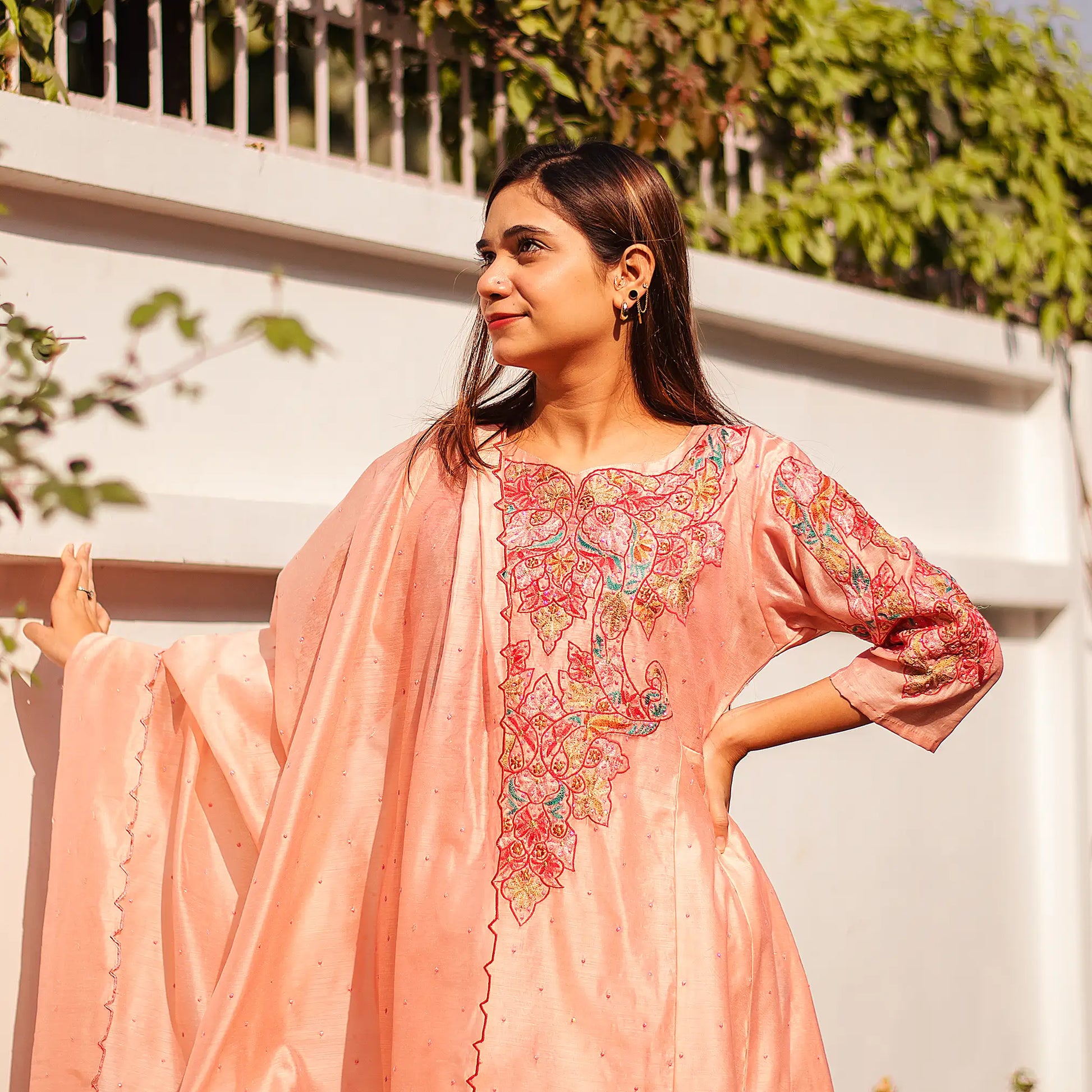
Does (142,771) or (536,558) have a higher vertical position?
(536,558)

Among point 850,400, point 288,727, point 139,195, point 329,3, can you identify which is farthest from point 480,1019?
point 850,400

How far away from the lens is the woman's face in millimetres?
2082

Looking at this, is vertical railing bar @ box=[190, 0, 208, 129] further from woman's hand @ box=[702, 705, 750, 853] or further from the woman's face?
woman's hand @ box=[702, 705, 750, 853]

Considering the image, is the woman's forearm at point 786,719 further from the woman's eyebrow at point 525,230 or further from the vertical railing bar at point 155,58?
the vertical railing bar at point 155,58

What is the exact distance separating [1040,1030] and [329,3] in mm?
3610

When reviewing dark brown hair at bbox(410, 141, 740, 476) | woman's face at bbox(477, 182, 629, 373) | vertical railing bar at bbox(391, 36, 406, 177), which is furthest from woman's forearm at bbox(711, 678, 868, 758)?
vertical railing bar at bbox(391, 36, 406, 177)

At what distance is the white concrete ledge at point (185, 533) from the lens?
2396mm

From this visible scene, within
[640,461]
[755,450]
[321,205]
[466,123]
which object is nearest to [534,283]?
[640,461]

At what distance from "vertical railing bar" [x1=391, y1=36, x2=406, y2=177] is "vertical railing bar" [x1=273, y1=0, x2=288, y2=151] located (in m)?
0.28

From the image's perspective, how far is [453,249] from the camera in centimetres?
301

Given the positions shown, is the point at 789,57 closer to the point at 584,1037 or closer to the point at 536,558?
the point at 536,558

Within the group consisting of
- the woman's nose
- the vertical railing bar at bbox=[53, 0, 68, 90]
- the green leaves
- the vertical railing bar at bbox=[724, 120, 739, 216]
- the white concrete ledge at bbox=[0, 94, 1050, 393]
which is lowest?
the green leaves

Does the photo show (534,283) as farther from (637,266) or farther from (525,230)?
(637,266)

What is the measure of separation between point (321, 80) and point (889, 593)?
69.4 inches
